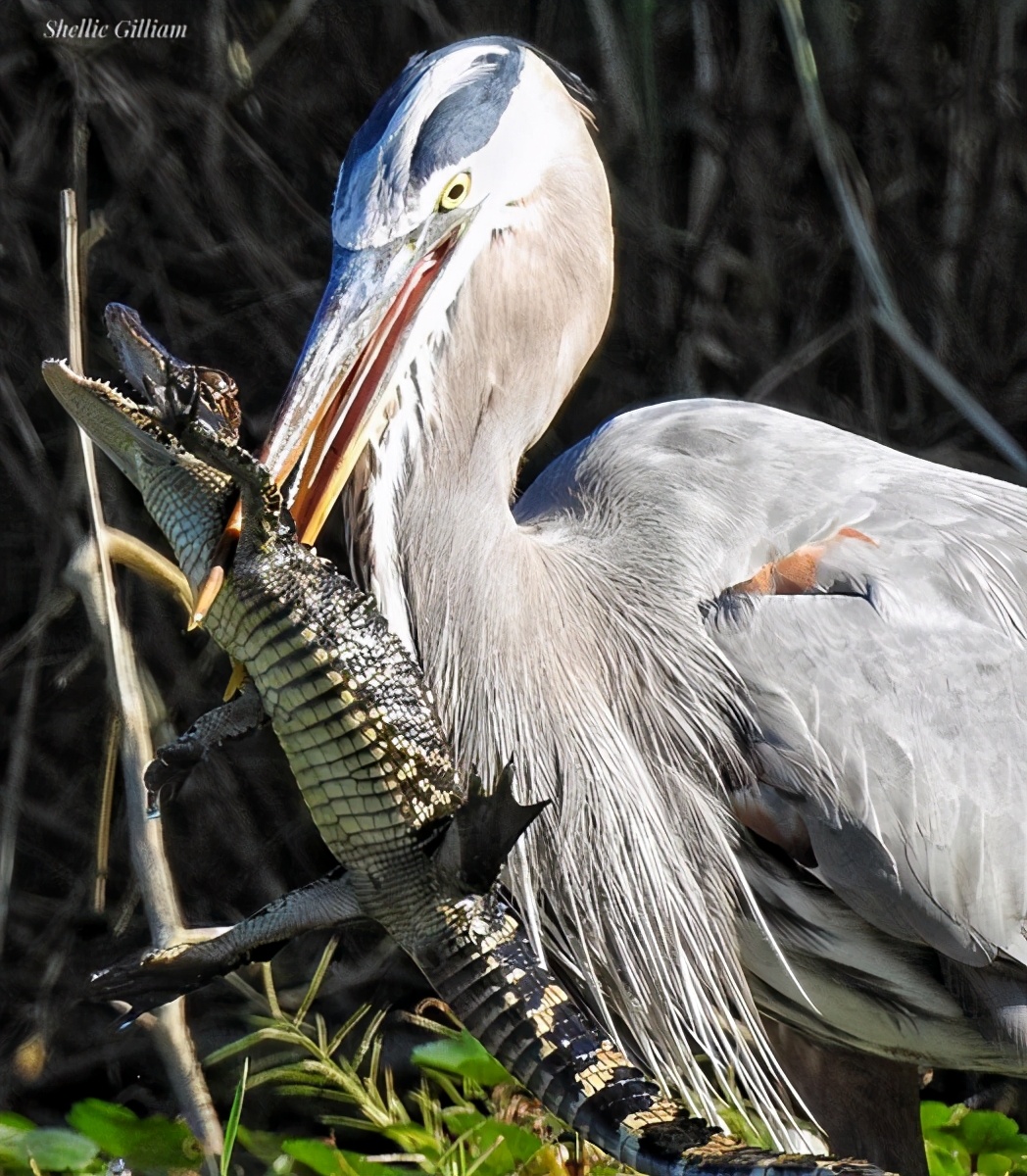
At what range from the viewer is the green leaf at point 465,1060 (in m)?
2.23

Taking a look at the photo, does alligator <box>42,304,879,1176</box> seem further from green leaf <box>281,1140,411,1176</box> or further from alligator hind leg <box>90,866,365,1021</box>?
green leaf <box>281,1140,411,1176</box>

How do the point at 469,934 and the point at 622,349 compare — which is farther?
the point at 622,349

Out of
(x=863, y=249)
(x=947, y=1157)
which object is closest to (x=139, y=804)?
(x=947, y=1157)

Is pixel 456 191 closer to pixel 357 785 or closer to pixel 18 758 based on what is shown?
pixel 357 785

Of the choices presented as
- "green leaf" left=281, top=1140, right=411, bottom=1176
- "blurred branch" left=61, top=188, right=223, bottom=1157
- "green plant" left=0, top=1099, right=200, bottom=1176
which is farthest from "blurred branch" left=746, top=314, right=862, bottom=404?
"green plant" left=0, top=1099, right=200, bottom=1176

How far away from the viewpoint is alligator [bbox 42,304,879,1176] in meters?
1.19

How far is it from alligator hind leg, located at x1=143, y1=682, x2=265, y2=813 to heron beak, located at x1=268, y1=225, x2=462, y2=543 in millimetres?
170

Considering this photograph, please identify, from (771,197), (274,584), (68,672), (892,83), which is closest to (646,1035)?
(274,584)

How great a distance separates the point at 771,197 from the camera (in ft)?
8.95

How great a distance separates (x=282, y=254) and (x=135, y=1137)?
1.45 metres

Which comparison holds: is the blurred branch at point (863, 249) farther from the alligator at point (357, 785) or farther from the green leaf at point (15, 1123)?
the green leaf at point (15, 1123)

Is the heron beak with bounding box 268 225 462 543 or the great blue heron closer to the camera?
the heron beak with bounding box 268 225 462 543

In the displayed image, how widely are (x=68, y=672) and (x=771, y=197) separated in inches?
56.6

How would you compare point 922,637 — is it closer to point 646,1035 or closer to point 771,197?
point 646,1035
